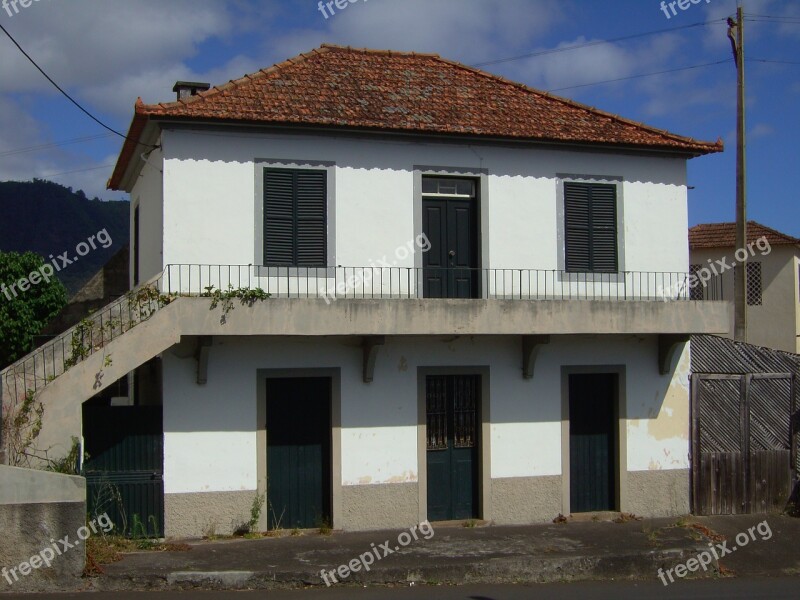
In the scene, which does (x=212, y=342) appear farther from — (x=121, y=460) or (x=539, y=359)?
(x=539, y=359)

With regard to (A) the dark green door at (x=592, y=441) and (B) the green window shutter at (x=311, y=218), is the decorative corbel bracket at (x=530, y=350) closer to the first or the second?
(A) the dark green door at (x=592, y=441)

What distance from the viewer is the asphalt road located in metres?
9.70

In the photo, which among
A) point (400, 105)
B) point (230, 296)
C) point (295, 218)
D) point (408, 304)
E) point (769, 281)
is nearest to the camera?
point (230, 296)

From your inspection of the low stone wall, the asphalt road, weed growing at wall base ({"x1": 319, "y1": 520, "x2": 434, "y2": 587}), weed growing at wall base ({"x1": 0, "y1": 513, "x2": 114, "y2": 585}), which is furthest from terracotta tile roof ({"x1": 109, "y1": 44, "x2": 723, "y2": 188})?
the asphalt road

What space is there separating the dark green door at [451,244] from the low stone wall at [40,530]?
19.1 ft

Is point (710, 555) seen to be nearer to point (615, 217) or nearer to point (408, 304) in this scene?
point (408, 304)

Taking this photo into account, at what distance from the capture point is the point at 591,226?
13938 millimetres

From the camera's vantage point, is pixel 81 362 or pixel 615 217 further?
pixel 615 217

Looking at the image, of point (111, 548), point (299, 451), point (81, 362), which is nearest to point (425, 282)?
point (299, 451)

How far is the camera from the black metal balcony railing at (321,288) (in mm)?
10742

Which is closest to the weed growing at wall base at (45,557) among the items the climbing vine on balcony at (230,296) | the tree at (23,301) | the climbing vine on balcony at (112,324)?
the climbing vine on balcony at (112,324)

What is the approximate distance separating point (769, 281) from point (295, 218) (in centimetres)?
1857

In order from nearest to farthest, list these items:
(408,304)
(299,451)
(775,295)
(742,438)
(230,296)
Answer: (230,296)
(408,304)
(299,451)
(742,438)
(775,295)

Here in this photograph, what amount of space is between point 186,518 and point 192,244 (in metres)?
3.70
